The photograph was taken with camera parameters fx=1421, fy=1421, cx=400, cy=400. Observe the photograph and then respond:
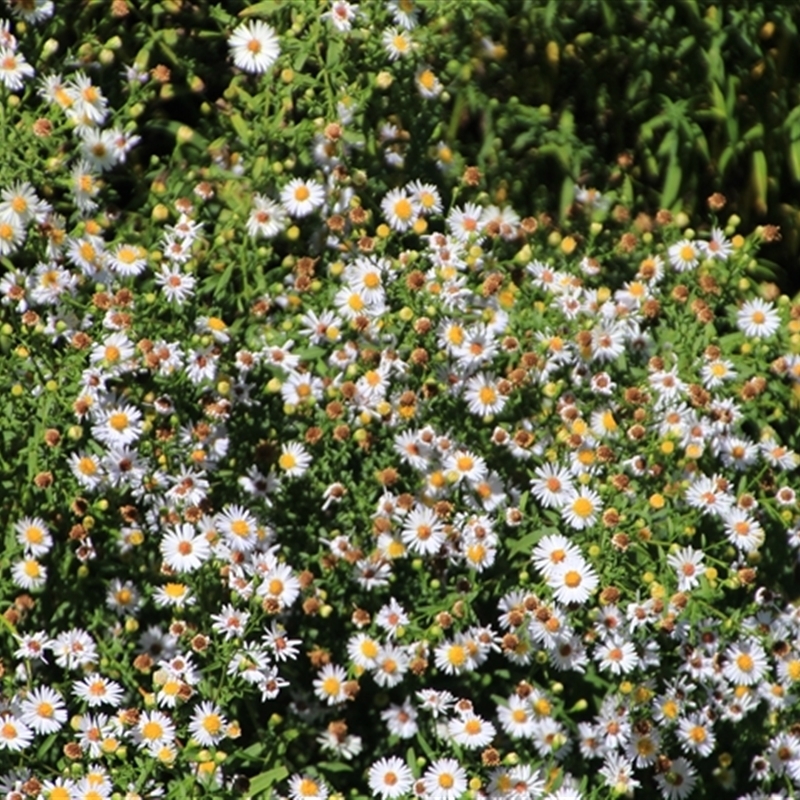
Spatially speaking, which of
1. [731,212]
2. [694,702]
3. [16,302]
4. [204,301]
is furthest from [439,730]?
[731,212]

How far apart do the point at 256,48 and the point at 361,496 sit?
131 cm

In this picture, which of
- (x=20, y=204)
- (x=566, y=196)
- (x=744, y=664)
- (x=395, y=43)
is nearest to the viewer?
→ (x=20, y=204)

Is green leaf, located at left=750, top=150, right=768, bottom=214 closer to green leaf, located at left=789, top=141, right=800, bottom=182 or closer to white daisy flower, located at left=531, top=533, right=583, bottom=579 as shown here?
green leaf, located at left=789, top=141, right=800, bottom=182

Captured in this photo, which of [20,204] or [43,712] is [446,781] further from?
[20,204]

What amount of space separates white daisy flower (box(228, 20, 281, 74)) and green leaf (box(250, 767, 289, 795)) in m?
1.94

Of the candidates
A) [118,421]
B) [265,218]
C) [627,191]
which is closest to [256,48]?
[265,218]

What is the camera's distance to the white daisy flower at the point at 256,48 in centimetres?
404

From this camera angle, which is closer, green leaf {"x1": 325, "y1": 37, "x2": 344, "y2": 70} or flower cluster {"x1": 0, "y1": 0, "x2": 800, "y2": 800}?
flower cluster {"x1": 0, "y1": 0, "x2": 800, "y2": 800}

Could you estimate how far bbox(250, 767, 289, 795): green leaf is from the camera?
3.68 meters

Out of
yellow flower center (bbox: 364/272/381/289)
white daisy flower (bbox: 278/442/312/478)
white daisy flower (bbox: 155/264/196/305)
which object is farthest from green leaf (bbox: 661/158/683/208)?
white daisy flower (bbox: 155/264/196/305)

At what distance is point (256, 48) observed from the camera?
4051 millimetres

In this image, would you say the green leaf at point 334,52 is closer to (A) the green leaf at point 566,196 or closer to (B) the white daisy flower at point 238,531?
(A) the green leaf at point 566,196

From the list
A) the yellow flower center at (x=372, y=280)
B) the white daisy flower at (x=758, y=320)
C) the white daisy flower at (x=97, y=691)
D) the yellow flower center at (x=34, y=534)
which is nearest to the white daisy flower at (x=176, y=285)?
the yellow flower center at (x=372, y=280)

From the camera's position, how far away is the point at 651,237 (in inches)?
169
